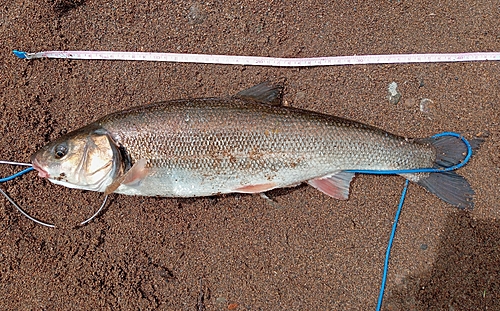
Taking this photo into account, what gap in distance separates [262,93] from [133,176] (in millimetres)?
1308

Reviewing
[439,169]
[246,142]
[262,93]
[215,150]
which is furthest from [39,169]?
[439,169]

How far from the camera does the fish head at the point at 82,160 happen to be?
2867mm

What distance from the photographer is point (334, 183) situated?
3.11 m

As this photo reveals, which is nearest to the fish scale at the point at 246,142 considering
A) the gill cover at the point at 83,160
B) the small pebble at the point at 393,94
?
the gill cover at the point at 83,160

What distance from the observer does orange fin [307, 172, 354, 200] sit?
122 inches

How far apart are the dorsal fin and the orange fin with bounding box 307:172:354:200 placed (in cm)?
81

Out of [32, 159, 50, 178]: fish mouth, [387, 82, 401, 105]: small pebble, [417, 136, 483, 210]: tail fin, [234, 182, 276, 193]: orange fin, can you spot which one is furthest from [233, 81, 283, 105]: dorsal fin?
[32, 159, 50, 178]: fish mouth

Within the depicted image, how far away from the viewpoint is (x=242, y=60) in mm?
3338

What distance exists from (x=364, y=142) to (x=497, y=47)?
1.72 meters

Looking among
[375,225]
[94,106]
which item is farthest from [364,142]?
[94,106]

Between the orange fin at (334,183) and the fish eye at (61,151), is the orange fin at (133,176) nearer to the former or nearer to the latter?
the fish eye at (61,151)

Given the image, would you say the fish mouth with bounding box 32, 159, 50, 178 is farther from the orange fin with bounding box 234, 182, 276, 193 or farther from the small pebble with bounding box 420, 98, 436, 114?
the small pebble with bounding box 420, 98, 436, 114

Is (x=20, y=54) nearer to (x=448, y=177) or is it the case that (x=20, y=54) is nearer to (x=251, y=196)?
(x=251, y=196)

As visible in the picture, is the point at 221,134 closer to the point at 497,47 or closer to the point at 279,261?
the point at 279,261
